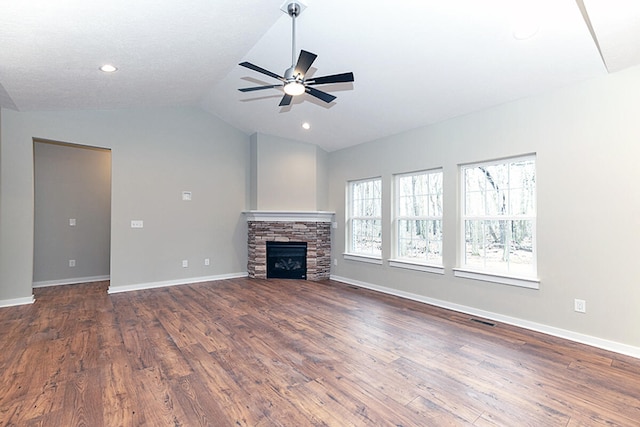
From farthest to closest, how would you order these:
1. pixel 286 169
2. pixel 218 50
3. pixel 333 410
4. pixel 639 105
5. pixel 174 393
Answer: pixel 286 169 < pixel 218 50 < pixel 639 105 < pixel 174 393 < pixel 333 410

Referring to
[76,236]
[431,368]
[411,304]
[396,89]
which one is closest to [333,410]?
[431,368]

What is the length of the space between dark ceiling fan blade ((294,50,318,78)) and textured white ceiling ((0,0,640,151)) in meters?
0.66

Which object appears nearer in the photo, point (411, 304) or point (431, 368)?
point (431, 368)

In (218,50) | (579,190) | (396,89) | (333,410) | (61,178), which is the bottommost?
(333,410)

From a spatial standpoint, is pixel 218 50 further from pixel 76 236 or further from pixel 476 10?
pixel 76 236

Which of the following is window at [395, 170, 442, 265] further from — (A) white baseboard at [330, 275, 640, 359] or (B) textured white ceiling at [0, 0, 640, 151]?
(B) textured white ceiling at [0, 0, 640, 151]

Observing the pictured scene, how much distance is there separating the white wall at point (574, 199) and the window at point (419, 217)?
315 millimetres


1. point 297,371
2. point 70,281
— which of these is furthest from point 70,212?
point 297,371

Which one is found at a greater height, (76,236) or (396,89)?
(396,89)

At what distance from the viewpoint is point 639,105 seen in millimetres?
2883

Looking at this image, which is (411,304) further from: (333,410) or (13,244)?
(13,244)

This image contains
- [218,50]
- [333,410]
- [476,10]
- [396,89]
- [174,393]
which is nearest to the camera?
[333,410]

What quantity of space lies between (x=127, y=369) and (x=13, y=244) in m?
3.34

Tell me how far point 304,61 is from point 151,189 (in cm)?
420
